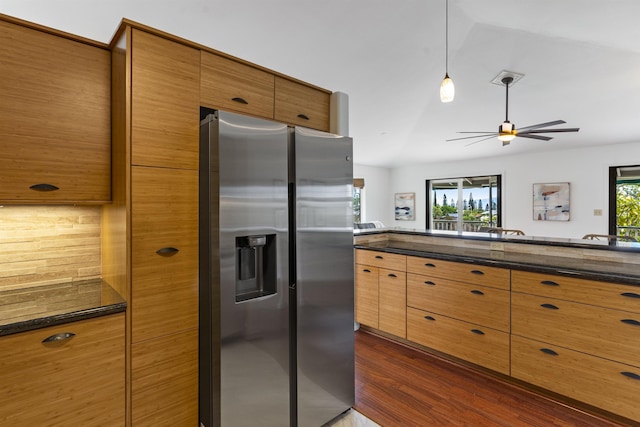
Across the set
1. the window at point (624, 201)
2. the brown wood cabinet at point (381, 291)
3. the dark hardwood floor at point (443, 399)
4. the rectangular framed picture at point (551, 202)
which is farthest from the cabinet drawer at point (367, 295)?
the window at point (624, 201)

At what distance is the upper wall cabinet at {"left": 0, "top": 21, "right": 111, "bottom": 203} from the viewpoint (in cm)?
143

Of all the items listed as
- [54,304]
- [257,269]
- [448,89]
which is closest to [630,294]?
[448,89]

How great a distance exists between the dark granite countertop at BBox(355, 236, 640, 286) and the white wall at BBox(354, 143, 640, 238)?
483 cm

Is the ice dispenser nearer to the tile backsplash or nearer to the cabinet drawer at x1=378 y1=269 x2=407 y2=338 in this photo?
the tile backsplash

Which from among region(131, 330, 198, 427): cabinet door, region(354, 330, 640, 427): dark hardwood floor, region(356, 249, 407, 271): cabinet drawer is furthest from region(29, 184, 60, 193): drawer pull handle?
region(356, 249, 407, 271): cabinet drawer

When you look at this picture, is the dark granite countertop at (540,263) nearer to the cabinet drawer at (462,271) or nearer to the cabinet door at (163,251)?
the cabinet drawer at (462,271)

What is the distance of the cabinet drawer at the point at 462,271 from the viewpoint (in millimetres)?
2371

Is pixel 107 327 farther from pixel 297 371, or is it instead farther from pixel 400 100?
pixel 400 100

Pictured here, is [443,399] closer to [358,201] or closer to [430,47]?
[430,47]

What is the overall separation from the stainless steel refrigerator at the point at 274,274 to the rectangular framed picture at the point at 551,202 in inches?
253

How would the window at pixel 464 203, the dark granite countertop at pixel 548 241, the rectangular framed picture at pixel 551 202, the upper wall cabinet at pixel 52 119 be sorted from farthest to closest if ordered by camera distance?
1. the window at pixel 464 203
2. the rectangular framed picture at pixel 551 202
3. the dark granite countertop at pixel 548 241
4. the upper wall cabinet at pixel 52 119

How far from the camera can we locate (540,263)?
2314 mm

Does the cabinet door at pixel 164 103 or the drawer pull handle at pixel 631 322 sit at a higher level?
the cabinet door at pixel 164 103

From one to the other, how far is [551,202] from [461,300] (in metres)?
5.48
